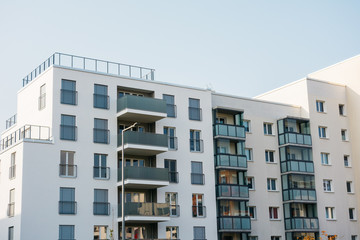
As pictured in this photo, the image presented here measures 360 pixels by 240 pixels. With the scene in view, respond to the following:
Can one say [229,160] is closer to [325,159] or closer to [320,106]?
[325,159]

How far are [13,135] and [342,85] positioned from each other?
106 ft

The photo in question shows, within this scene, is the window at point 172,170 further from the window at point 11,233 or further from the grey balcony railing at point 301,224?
the window at point 11,233

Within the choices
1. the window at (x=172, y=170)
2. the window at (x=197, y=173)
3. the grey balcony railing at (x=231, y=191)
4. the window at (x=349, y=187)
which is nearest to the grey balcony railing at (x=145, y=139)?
the window at (x=172, y=170)

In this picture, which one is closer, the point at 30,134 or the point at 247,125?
the point at 30,134

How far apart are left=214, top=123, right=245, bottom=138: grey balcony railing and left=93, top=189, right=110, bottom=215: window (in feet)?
38.4

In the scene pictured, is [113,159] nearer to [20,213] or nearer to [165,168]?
[165,168]

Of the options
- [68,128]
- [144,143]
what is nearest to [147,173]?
[144,143]

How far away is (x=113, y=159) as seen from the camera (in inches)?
1766

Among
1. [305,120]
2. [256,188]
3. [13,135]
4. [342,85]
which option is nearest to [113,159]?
[13,135]

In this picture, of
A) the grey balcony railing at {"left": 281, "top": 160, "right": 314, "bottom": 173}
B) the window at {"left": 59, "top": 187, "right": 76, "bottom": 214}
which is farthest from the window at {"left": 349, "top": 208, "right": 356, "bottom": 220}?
the window at {"left": 59, "top": 187, "right": 76, "bottom": 214}

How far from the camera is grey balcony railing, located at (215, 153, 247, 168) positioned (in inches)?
1959

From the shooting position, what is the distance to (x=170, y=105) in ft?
160

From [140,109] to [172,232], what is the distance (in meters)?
10.1

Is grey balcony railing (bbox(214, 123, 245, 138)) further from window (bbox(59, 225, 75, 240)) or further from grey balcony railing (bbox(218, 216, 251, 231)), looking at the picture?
window (bbox(59, 225, 75, 240))
